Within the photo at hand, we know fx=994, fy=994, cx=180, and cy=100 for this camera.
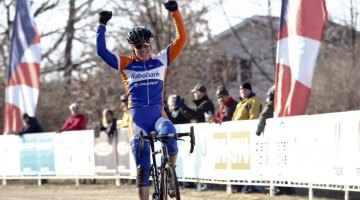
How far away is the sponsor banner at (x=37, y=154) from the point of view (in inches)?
942

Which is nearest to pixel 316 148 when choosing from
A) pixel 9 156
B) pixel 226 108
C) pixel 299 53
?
pixel 299 53

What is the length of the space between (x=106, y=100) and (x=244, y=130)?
24.7 meters

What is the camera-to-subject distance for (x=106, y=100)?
41.3 meters

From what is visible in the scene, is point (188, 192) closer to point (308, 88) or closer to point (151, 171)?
point (308, 88)

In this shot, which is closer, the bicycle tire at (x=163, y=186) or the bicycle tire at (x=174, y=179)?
the bicycle tire at (x=174, y=179)

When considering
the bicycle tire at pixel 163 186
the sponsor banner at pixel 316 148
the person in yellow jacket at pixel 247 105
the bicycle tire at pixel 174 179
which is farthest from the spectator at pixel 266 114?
the bicycle tire at pixel 174 179

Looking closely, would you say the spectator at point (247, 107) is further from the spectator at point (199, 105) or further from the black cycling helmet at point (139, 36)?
the black cycling helmet at point (139, 36)

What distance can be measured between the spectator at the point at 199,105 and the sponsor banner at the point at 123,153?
2.76m

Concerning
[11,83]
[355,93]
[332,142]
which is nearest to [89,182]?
[11,83]

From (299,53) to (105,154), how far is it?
7.32m

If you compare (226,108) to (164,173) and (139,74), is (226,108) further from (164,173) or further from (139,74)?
(164,173)

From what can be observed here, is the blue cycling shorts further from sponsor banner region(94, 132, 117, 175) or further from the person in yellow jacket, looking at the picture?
sponsor banner region(94, 132, 117, 175)

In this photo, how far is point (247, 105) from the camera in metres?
17.2

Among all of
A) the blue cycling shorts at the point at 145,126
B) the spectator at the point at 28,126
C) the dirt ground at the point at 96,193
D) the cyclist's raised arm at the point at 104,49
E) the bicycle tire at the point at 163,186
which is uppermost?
the cyclist's raised arm at the point at 104,49
